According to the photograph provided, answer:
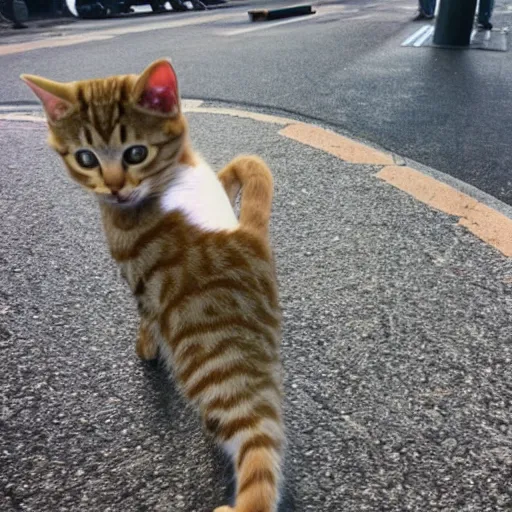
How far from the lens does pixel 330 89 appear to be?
4.71m

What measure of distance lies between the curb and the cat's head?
139cm

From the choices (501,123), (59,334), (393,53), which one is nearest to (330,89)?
(501,123)

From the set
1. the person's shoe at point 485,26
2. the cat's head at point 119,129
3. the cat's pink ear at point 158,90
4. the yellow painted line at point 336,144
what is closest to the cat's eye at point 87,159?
the cat's head at point 119,129

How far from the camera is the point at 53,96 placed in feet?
4.60

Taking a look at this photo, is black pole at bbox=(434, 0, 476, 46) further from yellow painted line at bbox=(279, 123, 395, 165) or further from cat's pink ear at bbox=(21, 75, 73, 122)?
Result: cat's pink ear at bbox=(21, 75, 73, 122)

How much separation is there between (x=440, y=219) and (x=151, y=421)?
1494 mm

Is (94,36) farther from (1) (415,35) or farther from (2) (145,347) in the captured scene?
(2) (145,347)

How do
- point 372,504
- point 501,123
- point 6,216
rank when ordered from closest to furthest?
point 372,504 < point 6,216 < point 501,123

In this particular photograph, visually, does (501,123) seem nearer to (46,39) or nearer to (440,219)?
(440,219)

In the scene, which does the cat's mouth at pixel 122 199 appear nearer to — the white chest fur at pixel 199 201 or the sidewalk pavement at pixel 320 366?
the white chest fur at pixel 199 201

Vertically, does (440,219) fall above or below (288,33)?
above

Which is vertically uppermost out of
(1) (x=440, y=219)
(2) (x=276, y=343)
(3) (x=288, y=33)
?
(2) (x=276, y=343)

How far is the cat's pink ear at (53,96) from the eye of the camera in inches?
55.2

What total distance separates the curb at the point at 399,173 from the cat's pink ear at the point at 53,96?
1.58 m
